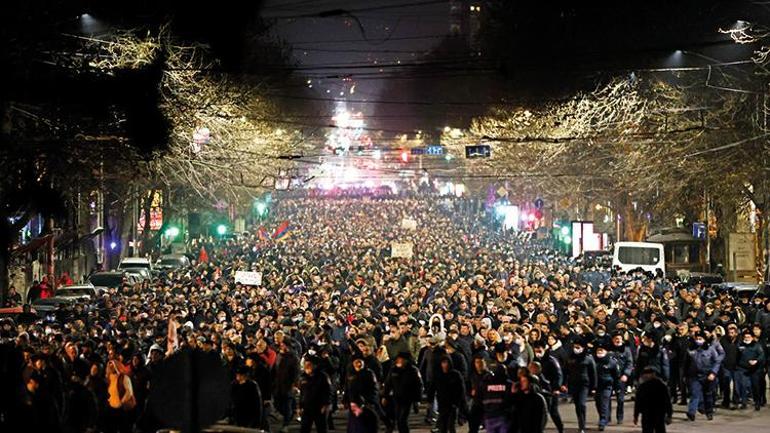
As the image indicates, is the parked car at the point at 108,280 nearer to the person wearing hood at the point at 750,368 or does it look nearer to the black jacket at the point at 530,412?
the person wearing hood at the point at 750,368

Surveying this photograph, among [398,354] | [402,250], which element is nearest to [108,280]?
[402,250]

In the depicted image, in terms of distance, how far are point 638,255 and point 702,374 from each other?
27.5 m

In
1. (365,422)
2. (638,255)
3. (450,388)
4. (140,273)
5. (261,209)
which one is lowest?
(365,422)

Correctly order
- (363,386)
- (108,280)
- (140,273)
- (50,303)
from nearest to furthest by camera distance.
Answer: (363,386), (50,303), (108,280), (140,273)

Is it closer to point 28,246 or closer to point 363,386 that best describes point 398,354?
point 363,386

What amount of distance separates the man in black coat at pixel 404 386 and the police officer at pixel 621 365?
363 cm

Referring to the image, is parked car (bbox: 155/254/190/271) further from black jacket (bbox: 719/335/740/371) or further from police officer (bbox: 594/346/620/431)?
police officer (bbox: 594/346/620/431)

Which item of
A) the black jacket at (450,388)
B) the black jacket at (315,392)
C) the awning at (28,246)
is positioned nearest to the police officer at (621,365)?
the black jacket at (450,388)

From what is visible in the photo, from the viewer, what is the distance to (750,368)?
19625mm

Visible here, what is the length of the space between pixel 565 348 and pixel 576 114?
24.0 m

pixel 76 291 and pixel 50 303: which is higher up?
pixel 76 291

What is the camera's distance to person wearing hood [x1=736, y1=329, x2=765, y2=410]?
19531mm

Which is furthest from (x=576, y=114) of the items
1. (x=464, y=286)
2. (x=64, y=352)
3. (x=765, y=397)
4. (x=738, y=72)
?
(x=64, y=352)

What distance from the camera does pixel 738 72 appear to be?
40.9 m
